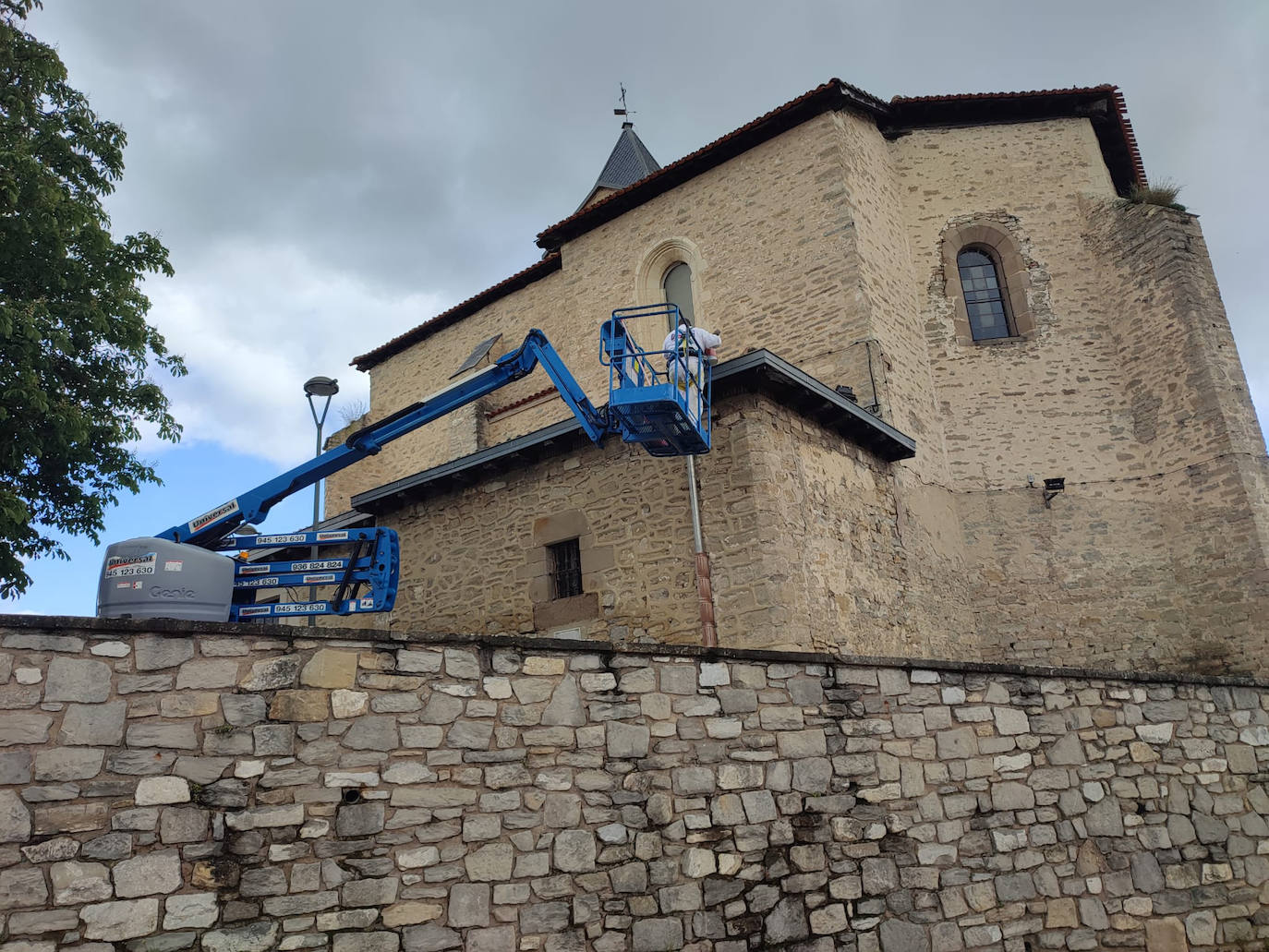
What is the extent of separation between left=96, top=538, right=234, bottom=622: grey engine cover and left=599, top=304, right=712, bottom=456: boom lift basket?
391cm

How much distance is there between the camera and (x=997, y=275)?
52.5ft

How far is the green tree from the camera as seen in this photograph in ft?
33.5

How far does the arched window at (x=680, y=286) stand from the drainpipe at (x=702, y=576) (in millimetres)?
6994

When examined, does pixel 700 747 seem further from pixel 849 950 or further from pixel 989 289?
pixel 989 289

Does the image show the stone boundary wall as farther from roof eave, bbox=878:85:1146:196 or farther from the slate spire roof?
the slate spire roof

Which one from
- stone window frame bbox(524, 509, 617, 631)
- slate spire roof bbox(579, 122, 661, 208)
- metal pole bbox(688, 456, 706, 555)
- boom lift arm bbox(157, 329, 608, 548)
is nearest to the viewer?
boom lift arm bbox(157, 329, 608, 548)

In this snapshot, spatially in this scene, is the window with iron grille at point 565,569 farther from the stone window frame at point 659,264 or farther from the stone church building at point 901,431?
the stone window frame at point 659,264

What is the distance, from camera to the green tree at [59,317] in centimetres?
1022

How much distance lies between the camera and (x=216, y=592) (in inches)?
262

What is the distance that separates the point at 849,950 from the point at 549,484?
255 inches

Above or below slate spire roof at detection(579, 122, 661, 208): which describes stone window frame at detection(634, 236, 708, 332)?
below

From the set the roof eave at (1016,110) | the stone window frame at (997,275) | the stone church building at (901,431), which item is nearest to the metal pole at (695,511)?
the stone church building at (901,431)

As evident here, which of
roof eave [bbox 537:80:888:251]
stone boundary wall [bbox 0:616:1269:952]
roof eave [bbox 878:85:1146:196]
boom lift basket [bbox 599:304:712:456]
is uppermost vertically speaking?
roof eave [bbox 878:85:1146:196]

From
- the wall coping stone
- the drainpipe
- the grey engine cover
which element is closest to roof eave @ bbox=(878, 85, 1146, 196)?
the drainpipe
